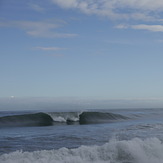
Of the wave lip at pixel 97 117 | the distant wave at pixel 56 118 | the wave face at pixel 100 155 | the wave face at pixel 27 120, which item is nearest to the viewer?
the wave face at pixel 100 155

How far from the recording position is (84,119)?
26625 millimetres

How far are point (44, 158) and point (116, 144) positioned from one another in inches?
109

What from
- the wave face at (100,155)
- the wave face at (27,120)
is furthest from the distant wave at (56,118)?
the wave face at (100,155)

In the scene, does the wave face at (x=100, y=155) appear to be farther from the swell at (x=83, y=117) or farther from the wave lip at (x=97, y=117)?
the wave lip at (x=97, y=117)

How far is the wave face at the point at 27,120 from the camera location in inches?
899

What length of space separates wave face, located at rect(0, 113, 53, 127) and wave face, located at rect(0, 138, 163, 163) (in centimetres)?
1326

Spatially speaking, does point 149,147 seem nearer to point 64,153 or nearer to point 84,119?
→ point 64,153

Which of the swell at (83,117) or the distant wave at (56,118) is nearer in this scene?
the distant wave at (56,118)

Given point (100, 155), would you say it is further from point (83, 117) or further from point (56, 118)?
point (83, 117)

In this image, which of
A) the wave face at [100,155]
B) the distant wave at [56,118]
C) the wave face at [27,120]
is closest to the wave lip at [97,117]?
the distant wave at [56,118]

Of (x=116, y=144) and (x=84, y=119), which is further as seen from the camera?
(x=84, y=119)

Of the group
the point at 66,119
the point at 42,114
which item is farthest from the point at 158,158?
the point at 42,114

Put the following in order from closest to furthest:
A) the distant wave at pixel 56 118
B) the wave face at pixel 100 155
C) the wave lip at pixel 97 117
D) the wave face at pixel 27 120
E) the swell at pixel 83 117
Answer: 1. the wave face at pixel 100 155
2. the wave face at pixel 27 120
3. the distant wave at pixel 56 118
4. the swell at pixel 83 117
5. the wave lip at pixel 97 117

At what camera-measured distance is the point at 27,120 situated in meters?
25.0
